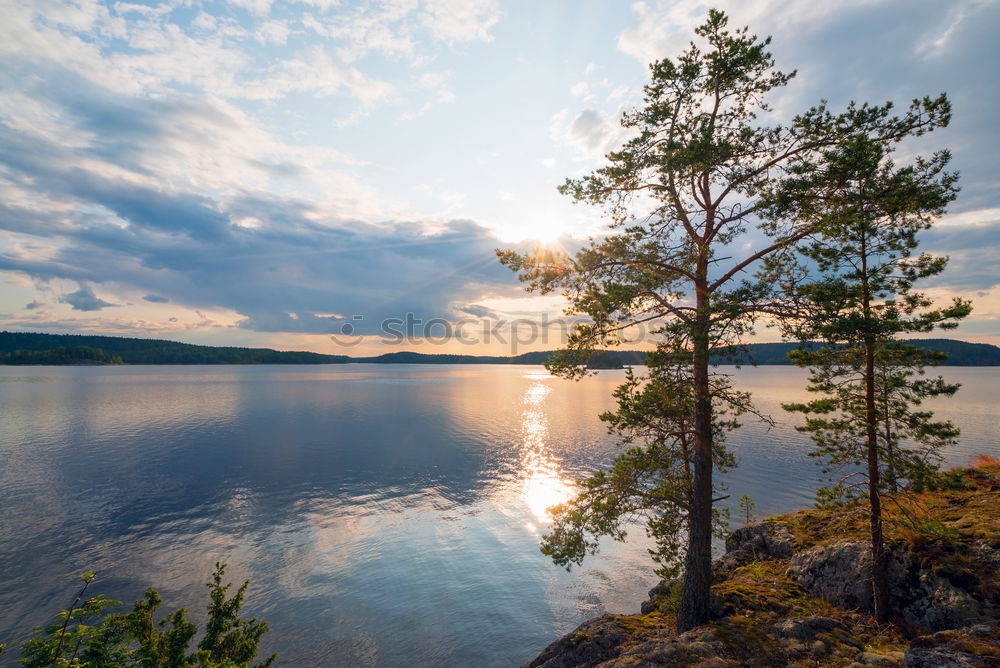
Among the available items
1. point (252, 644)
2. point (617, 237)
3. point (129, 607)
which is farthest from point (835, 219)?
point (129, 607)

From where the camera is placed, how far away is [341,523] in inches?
1208

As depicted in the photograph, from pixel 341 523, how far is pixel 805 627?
92.8 ft

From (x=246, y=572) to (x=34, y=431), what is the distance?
58.9 m

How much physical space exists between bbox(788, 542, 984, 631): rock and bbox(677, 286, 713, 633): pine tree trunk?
4589mm

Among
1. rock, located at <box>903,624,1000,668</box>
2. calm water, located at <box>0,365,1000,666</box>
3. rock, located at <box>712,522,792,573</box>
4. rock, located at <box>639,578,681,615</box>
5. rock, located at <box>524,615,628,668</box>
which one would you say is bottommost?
calm water, located at <box>0,365,1000,666</box>

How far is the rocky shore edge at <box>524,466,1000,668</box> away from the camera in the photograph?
432 inches

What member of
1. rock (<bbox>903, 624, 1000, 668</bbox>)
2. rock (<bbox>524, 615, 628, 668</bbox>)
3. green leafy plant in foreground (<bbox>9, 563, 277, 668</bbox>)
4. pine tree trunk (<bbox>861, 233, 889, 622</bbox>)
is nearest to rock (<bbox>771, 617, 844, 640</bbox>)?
pine tree trunk (<bbox>861, 233, 889, 622</bbox>)

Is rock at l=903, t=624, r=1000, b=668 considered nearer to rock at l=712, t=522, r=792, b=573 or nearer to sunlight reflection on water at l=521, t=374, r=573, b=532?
rock at l=712, t=522, r=792, b=573

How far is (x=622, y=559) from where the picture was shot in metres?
27.4

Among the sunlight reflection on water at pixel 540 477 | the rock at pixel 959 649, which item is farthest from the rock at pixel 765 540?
the sunlight reflection on water at pixel 540 477

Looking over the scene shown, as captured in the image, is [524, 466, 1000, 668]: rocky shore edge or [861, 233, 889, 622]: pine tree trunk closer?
[524, 466, 1000, 668]: rocky shore edge

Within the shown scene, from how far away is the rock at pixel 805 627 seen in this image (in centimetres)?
1203

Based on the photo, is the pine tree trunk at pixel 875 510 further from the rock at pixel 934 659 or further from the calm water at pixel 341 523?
the calm water at pixel 341 523

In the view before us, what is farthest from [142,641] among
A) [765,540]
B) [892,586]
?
[765,540]
